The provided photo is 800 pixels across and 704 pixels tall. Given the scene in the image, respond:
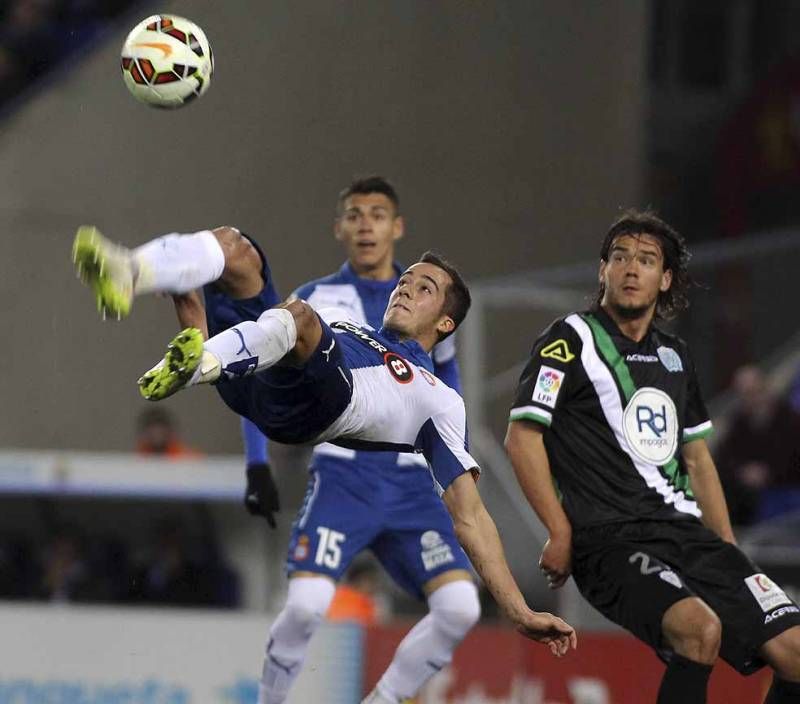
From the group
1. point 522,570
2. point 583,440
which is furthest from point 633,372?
point 522,570

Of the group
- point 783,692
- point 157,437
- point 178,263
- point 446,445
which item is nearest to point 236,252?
point 178,263

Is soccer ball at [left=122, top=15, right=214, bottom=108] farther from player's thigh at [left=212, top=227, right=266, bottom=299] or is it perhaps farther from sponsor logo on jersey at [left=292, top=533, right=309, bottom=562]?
sponsor logo on jersey at [left=292, top=533, right=309, bottom=562]

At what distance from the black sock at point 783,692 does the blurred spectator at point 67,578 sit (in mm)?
6888

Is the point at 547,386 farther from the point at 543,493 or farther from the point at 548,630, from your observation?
the point at 548,630

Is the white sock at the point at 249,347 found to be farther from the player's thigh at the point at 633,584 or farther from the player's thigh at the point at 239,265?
the player's thigh at the point at 633,584

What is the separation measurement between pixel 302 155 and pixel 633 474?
9136 mm

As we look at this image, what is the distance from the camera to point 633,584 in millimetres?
6793

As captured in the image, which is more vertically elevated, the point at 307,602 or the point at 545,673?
the point at 307,602

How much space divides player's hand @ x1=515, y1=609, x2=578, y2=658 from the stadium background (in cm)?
721

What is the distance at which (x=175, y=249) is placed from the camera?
20.9 ft

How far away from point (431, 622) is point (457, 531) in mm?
1328

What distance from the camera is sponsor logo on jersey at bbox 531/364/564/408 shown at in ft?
23.0

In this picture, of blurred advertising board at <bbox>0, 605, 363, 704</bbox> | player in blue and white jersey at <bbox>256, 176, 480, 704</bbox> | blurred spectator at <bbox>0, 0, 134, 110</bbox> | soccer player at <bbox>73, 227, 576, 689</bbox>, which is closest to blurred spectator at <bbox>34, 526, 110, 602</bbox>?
blurred advertising board at <bbox>0, 605, 363, 704</bbox>

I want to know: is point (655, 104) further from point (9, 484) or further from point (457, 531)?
point (457, 531)
